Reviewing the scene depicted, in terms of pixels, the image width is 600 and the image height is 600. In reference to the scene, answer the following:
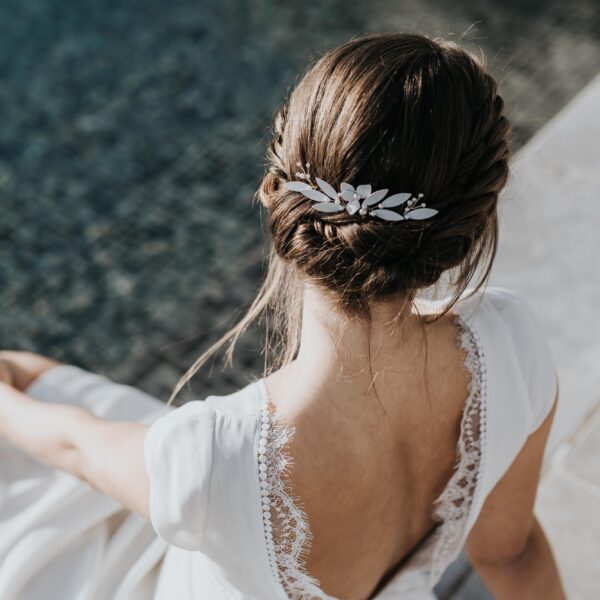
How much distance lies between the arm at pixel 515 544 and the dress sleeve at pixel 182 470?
0.64m

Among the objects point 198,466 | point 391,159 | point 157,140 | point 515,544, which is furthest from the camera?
point 157,140

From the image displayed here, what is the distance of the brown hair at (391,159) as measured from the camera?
1125 millimetres

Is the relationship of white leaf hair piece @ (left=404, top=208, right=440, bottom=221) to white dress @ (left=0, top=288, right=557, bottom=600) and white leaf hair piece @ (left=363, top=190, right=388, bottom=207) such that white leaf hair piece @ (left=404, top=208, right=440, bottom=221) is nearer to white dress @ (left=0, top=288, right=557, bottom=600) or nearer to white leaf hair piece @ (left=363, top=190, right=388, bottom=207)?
white leaf hair piece @ (left=363, top=190, right=388, bottom=207)

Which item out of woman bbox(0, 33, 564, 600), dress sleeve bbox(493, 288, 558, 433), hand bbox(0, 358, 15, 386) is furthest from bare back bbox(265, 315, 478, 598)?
hand bbox(0, 358, 15, 386)

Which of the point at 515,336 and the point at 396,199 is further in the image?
the point at 515,336

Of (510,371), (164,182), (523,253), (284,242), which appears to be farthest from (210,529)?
(164,182)

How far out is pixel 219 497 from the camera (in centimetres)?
125

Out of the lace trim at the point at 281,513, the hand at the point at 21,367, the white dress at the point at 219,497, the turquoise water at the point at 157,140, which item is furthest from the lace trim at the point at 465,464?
the turquoise water at the point at 157,140

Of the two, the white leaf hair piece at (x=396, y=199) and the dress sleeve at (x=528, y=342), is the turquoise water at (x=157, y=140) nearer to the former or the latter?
the dress sleeve at (x=528, y=342)

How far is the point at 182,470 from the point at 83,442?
1.14 feet

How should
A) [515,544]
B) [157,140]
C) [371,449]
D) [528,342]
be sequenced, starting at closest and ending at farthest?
[371,449] → [528,342] → [515,544] → [157,140]

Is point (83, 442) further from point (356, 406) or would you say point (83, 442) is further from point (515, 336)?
point (515, 336)

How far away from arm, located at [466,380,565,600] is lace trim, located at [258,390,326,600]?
18.2 inches

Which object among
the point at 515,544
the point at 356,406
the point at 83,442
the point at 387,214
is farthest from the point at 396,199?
the point at 515,544
